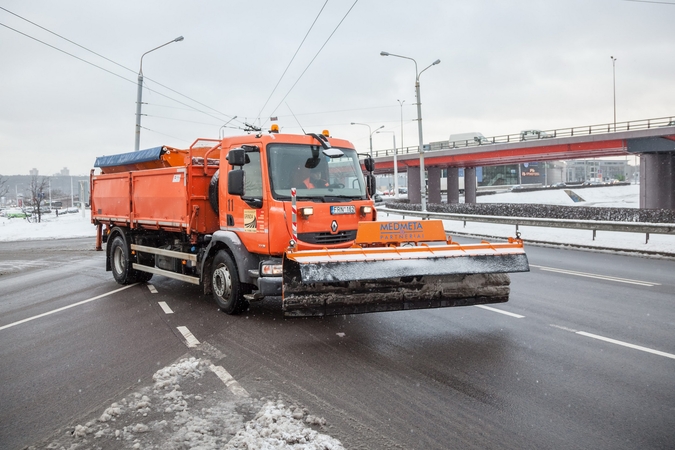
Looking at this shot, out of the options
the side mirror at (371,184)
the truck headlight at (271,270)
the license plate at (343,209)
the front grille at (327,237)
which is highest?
the side mirror at (371,184)

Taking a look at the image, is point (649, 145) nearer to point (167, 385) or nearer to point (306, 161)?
point (306, 161)

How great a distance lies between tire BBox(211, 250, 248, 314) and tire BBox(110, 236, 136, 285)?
4.02m

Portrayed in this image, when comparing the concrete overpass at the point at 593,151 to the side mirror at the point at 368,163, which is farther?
the concrete overpass at the point at 593,151

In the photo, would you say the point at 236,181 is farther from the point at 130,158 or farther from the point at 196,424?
the point at 130,158

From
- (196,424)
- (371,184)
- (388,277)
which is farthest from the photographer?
(371,184)

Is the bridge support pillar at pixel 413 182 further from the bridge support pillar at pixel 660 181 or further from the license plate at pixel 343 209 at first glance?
the license plate at pixel 343 209

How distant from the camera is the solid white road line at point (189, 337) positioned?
652cm

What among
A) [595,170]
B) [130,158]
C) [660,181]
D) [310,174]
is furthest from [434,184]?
[595,170]

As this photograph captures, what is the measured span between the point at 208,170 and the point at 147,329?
117 inches

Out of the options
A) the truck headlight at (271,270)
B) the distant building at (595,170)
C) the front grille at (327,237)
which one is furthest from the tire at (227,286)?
the distant building at (595,170)

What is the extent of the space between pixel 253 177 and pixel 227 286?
1741mm

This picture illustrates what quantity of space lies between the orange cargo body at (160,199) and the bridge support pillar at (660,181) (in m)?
39.5

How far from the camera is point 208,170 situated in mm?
9008

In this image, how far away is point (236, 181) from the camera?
24.8 ft
